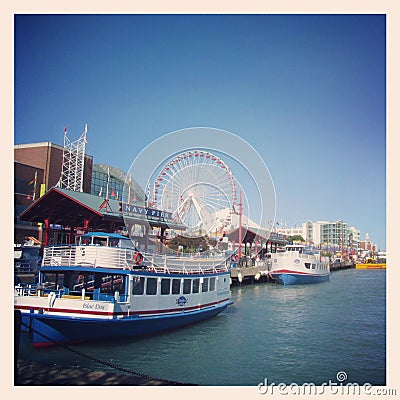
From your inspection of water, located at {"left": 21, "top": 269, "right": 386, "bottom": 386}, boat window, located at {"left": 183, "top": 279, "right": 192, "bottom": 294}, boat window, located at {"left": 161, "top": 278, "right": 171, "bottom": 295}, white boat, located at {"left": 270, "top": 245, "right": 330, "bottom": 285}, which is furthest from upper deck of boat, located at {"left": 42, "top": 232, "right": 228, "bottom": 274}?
white boat, located at {"left": 270, "top": 245, "right": 330, "bottom": 285}

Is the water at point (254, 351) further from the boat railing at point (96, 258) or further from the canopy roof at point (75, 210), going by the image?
the canopy roof at point (75, 210)

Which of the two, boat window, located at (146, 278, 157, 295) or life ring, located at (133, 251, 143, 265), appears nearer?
life ring, located at (133, 251, 143, 265)

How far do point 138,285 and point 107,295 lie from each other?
4.70 feet

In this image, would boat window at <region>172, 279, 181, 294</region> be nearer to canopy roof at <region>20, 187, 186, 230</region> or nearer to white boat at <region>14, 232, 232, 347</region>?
white boat at <region>14, 232, 232, 347</region>

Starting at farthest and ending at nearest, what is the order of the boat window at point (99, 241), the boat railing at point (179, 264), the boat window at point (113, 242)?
the boat railing at point (179, 264)
the boat window at point (99, 241)
the boat window at point (113, 242)

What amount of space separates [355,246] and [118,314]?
177349mm

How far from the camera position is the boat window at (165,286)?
64.6 feet

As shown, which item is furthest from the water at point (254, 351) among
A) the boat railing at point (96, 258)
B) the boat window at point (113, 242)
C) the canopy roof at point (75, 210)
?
the canopy roof at point (75, 210)

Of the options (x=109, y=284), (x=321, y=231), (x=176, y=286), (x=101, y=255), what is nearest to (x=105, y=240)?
(x=101, y=255)

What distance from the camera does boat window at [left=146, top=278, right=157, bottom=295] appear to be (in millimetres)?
18734

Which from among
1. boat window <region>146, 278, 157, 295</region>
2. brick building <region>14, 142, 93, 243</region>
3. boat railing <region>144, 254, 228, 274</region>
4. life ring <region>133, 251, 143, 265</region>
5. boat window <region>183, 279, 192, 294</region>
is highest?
brick building <region>14, 142, 93, 243</region>

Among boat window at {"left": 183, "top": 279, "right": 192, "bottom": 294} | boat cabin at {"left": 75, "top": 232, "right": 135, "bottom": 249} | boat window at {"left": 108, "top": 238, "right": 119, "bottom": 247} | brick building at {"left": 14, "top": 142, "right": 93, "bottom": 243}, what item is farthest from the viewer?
brick building at {"left": 14, "top": 142, "right": 93, "bottom": 243}
